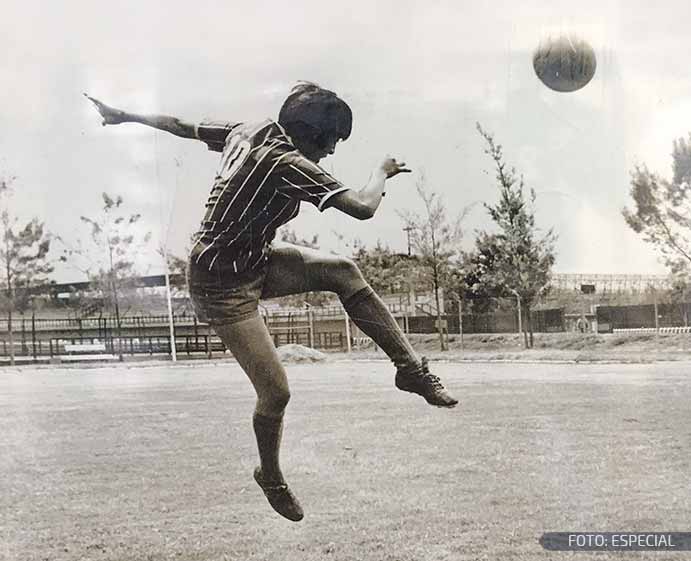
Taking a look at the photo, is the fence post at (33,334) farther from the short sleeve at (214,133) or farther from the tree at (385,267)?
the tree at (385,267)

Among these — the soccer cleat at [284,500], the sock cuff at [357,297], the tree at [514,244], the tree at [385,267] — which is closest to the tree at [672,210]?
the tree at [514,244]

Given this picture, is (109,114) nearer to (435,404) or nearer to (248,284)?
(248,284)

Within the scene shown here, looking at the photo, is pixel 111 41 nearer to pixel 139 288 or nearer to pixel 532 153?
pixel 139 288

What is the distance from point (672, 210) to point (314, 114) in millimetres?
1288

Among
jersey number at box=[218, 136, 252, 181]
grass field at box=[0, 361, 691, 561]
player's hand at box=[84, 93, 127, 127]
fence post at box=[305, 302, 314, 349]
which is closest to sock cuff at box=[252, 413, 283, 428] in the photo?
grass field at box=[0, 361, 691, 561]

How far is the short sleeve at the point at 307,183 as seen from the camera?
2395mm

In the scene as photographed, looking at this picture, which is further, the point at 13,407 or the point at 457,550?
the point at 13,407

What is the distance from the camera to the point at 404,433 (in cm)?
279

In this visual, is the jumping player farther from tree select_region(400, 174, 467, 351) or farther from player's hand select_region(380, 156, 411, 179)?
tree select_region(400, 174, 467, 351)

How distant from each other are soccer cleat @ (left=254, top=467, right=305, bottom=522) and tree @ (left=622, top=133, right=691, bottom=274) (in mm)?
1489

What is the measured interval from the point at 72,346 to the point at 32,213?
496 millimetres

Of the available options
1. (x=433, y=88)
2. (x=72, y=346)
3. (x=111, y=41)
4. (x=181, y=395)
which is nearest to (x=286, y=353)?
(x=181, y=395)

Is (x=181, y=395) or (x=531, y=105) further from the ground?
(x=531, y=105)

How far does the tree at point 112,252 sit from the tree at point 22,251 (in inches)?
6.0
